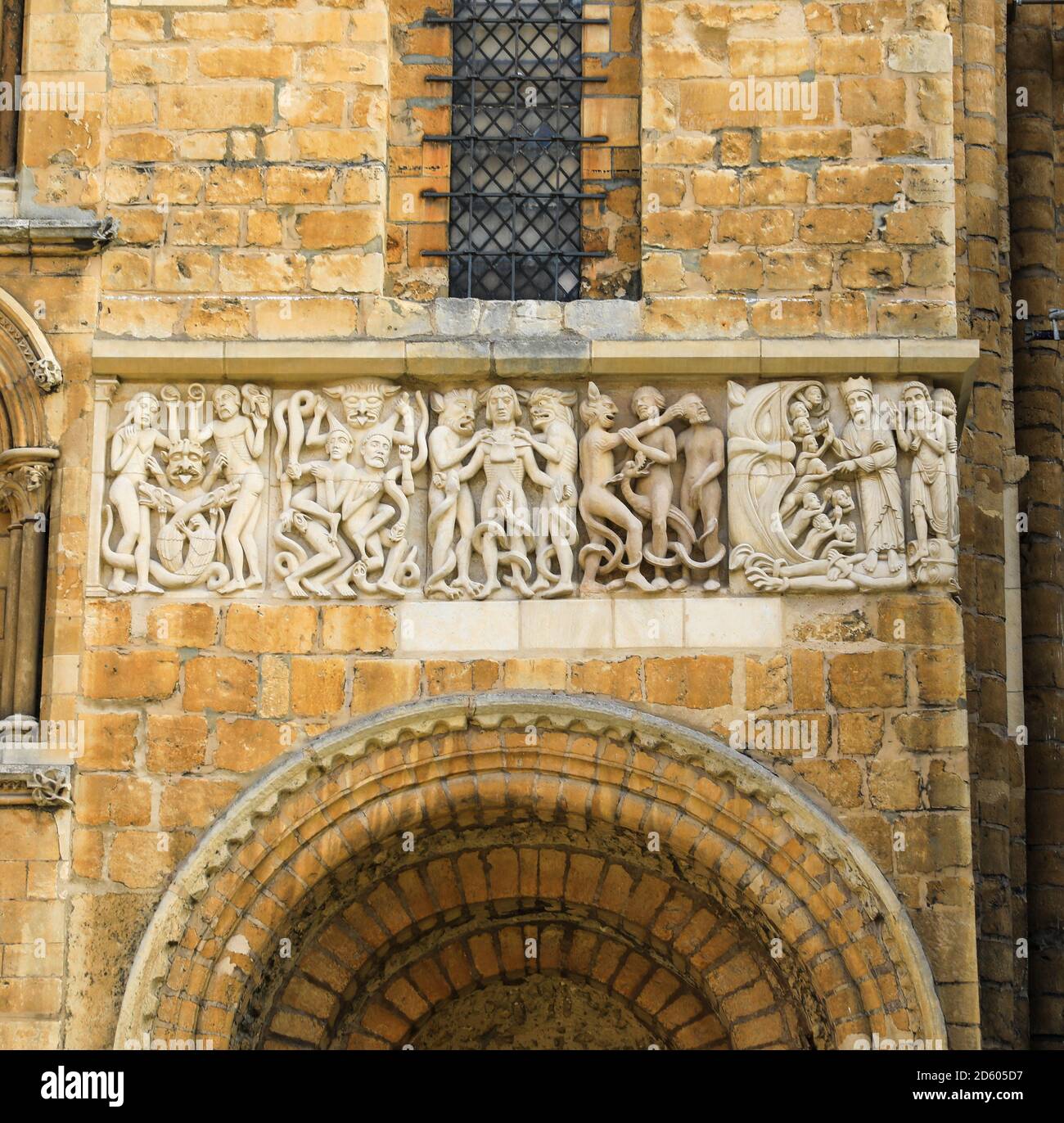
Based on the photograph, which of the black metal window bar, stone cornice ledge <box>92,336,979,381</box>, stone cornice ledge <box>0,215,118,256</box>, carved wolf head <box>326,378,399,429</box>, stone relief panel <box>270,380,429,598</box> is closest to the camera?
stone relief panel <box>270,380,429,598</box>

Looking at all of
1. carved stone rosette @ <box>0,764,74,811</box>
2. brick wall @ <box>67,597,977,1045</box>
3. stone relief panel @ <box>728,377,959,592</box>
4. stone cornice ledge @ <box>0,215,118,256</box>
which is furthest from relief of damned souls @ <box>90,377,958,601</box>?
carved stone rosette @ <box>0,764,74,811</box>

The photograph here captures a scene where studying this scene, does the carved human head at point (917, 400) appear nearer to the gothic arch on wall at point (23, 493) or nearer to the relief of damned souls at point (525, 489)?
the relief of damned souls at point (525, 489)

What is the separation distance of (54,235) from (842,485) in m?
3.92

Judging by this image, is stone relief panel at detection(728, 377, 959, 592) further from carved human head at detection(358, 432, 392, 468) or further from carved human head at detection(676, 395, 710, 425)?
carved human head at detection(358, 432, 392, 468)

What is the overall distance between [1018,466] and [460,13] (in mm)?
3713

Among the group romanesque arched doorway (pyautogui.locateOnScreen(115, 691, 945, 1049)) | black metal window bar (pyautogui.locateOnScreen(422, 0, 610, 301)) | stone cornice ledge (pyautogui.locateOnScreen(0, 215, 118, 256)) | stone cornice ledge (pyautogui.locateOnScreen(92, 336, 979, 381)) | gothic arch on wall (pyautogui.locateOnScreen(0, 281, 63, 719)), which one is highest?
black metal window bar (pyautogui.locateOnScreen(422, 0, 610, 301))

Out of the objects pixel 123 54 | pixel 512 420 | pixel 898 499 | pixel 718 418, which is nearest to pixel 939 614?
pixel 898 499

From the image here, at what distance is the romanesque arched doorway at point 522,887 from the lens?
11.3 m

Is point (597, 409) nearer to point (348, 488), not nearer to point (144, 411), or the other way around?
point (348, 488)

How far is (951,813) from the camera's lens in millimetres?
11375

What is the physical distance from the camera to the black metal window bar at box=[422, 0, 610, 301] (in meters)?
12.5

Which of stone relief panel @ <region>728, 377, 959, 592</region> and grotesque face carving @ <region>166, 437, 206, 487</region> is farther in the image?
grotesque face carving @ <region>166, 437, 206, 487</region>

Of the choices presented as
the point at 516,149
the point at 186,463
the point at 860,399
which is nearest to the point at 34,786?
the point at 186,463

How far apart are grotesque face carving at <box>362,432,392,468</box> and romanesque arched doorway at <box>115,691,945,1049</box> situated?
1208 millimetres
